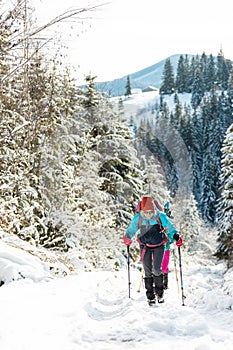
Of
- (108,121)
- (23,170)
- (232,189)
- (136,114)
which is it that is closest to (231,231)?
(232,189)

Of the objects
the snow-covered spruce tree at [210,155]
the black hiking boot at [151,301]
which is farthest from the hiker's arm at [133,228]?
the snow-covered spruce tree at [210,155]

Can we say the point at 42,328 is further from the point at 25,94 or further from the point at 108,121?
the point at 108,121

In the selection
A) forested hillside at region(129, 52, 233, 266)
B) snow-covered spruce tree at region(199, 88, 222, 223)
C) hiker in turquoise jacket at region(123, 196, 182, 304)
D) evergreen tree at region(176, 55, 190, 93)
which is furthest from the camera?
evergreen tree at region(176, 55, 190, 93)

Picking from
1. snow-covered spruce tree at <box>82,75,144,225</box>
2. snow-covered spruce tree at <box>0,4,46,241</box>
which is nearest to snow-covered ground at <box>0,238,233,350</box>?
snow-covered spruce tree at <box>0,4,46,241</box>

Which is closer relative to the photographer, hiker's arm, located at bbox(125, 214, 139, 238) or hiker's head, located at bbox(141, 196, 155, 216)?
hiker's head, located at bbox(141, 196, 155, 216)

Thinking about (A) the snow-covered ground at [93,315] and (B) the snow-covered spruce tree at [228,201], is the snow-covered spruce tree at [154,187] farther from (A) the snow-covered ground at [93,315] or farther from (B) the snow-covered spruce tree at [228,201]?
(A) the snow-covered ground at [93,315]

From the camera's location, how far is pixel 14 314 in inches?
193

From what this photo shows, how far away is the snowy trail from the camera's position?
425cm

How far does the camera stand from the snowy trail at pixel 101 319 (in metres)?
4.25

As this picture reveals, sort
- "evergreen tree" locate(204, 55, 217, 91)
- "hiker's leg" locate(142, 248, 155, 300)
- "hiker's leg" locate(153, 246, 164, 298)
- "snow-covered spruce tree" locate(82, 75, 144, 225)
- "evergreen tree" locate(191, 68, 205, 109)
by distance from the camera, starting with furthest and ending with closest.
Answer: "evergreen tree" locate(204, 55, 217, 91), "evergreen tree" locate(191, 68, 205, 109), "snow-covered spruce tree" locate(82, 75, 144, 225), "hiker's leg" locate(153, 246, 164, 298), "hiker's leg" locate(142, 248, 155, 300)

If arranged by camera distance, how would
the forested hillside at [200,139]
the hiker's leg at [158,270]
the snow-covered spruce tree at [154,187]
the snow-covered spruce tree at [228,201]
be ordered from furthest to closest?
the forested hillside at [200,139] → the snow-covered spruce tree at [154,187] → the snow-covered spruce tree at [228,201] → the hiker's leg at [158,270]

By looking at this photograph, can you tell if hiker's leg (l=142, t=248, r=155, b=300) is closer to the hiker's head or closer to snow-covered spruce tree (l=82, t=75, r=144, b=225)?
the hiker's head

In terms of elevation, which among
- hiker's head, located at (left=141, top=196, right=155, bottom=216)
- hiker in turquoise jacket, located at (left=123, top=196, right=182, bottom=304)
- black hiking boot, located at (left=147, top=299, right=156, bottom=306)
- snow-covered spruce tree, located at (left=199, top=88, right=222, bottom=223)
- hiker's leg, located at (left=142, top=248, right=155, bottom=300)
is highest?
hiker's head, located at (left=141, top=196, right=155, bottom=216)

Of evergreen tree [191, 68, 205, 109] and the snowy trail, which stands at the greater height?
evergreen tree [191, 68, 205, 109]
